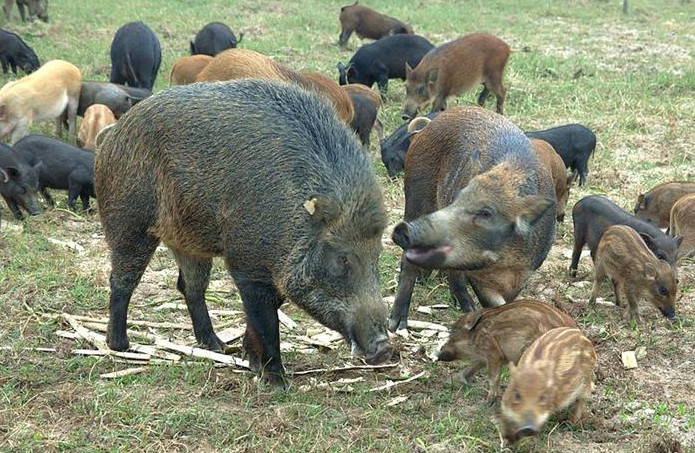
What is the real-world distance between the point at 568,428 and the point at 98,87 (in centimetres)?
709

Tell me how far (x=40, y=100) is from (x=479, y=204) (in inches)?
241

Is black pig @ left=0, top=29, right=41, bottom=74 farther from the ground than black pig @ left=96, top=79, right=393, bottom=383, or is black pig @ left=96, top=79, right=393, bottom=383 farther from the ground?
black pig @ left=96, top=79, right=393, bottom=383

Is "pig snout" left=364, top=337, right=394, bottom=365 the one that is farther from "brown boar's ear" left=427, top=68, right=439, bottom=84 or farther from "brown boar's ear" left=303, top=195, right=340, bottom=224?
"brown boar's ear" left=427, top=68, right=439, bottom=84

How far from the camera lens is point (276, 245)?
4480 mm

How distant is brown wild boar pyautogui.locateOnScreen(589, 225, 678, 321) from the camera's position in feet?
18.9

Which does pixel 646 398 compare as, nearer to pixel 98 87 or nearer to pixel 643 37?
pixel 98 87

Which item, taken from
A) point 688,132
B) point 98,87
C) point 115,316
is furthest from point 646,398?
point 98,87

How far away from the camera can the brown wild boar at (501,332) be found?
15.1 ft

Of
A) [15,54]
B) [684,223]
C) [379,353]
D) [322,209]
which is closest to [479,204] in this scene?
[322,209]

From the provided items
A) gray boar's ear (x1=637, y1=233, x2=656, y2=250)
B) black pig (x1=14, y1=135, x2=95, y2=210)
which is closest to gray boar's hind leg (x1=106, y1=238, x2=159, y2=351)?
black pig (x1=14, y1=135, x2=95, y2=210)

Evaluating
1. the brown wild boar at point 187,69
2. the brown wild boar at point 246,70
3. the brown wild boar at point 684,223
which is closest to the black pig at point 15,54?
the brown wild boar at point 187,69

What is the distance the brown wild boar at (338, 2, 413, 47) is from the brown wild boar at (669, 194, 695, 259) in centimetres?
904

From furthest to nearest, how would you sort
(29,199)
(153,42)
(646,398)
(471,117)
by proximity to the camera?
(153,42) < (29,199) < (471,117) < (646,398)

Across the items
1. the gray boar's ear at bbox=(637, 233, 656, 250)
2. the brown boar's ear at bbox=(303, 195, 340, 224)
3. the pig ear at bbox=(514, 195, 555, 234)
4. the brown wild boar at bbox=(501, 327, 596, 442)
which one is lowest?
the gray boar's ear at bbox=(637, 233, 656, 250)
